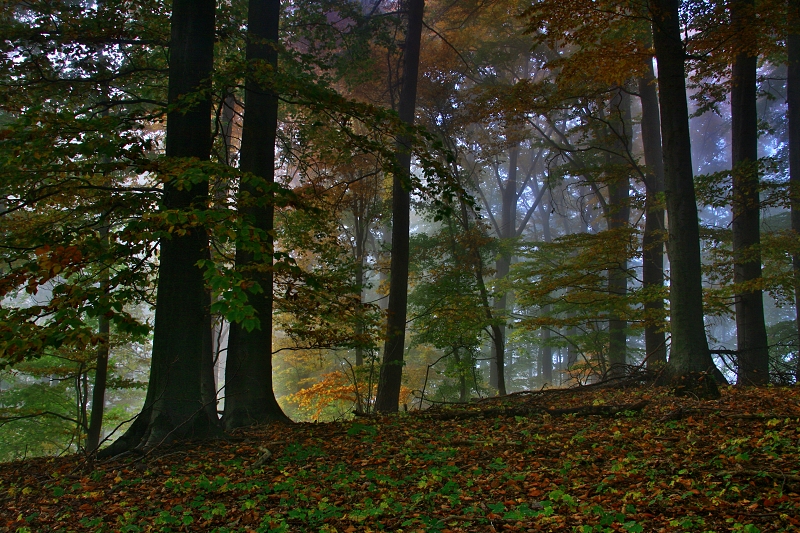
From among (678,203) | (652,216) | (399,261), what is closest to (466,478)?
(678,203)

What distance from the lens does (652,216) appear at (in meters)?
12.2

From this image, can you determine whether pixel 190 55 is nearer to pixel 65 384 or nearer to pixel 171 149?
pixel 171 149

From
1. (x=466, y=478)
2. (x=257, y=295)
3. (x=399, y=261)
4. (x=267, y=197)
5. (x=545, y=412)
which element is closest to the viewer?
(x=466, y=478)

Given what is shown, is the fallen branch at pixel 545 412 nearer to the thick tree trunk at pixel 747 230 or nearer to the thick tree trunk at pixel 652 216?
the thick tree trunk at pixel 747 230

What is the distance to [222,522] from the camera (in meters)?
3.47

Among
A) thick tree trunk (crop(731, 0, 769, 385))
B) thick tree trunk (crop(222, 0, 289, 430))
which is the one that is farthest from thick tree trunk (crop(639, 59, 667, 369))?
thick tree trunk (crop(222, 0, 289, 430))

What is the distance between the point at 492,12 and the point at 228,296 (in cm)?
1324

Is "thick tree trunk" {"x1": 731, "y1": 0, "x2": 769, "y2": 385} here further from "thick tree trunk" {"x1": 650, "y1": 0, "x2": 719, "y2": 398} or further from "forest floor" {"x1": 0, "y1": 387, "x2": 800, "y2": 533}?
"forest floor" {"x1": 0, "y1": 387, "x2": 800, "y2": 533}

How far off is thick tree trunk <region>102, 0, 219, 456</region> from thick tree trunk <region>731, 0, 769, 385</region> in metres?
8.12

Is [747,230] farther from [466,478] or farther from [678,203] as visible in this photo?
[466,478]

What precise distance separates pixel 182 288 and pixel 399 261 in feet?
15.6

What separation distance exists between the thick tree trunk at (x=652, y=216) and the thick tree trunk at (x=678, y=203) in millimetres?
3363

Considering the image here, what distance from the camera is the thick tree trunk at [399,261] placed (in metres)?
9.35

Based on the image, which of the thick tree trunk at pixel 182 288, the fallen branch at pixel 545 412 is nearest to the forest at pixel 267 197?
the thick tree trunk at pixel 182 288
